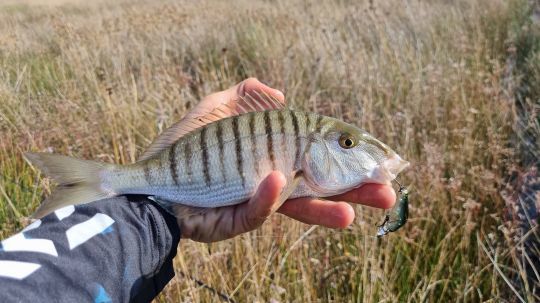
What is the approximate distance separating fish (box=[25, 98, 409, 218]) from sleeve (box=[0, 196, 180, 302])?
80mm

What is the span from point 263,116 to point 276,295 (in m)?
0.81

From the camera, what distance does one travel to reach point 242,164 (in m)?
1.67

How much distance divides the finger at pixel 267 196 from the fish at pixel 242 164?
0.04 m

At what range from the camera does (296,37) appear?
604 centimetres

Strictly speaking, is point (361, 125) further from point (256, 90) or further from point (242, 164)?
point (242, 164)

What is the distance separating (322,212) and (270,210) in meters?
0.18

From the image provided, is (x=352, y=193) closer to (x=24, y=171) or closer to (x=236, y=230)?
(x=236, y=230)

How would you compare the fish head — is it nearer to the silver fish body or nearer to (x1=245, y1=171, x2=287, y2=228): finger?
the silver fish body

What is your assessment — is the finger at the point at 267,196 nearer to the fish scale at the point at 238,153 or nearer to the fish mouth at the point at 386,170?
the fish scale at the point at 238,153

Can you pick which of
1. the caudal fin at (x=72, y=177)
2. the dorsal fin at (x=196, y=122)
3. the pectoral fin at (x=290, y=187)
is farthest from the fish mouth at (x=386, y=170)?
the caudal fin at (x=72, y=177)

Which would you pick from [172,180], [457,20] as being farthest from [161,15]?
[172,180]

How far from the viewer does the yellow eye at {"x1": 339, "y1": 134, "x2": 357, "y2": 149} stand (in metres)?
1.68

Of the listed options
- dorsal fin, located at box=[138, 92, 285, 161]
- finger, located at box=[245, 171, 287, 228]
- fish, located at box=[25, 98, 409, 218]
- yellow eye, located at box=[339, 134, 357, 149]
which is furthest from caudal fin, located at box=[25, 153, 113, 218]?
yellow eye, located at box=[339, 134, 357, 149]

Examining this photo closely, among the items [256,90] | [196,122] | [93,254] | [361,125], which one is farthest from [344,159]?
[361,125]
